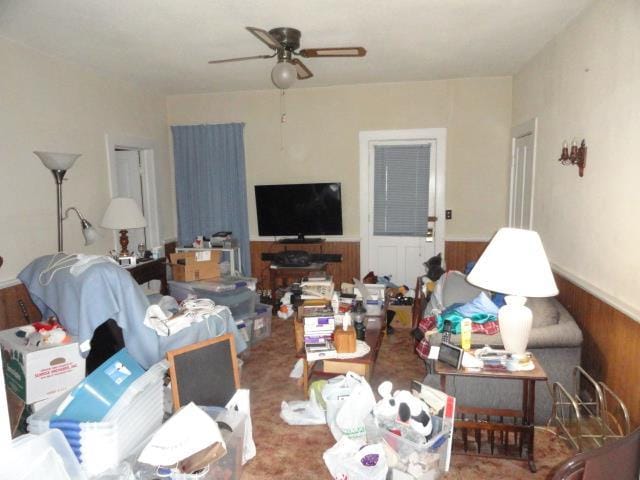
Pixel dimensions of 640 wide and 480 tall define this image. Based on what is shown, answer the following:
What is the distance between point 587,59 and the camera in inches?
110

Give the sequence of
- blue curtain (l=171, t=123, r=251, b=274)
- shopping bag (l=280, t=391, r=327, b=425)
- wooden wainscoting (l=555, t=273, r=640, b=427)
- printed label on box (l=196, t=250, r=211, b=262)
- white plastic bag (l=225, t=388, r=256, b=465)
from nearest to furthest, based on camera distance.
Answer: wooden wainscoting (l=555, t=273, r=640, b=427) → white plastic bag (l=225, t=388, r=256, b=465) → shopping bag (l=280, t=391, r=327, b=425) → printed label on box (l=196, t=250, r=211, b=262) → blue curtain (l=171, t=123, r=251, b=274)

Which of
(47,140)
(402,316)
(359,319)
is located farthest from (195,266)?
Answer: (402,316)

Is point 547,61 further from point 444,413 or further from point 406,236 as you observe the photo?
point 444,413

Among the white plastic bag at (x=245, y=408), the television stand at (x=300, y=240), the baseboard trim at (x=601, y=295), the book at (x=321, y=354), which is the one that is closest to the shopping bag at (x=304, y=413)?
the book at (x=321, y=354)

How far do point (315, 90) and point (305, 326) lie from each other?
3.22 m

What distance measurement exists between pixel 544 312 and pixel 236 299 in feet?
8.46

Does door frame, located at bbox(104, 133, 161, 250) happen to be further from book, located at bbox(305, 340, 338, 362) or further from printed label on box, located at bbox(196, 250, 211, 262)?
book, located at bbox(305, 340, 338, 362)

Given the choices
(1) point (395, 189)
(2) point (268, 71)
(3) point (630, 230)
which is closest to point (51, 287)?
(2) point (268, 71)

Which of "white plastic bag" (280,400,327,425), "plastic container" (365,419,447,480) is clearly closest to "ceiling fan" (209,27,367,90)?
"white plastic bag" (280,400,327,425)

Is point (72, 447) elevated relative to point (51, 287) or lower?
lower

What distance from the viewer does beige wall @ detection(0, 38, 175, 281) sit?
10.5ft

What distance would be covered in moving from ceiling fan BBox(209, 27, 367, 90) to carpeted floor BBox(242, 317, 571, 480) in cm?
217

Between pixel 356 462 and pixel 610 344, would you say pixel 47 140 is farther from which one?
pixel 610 344

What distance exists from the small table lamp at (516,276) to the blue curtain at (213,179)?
3.55 m
